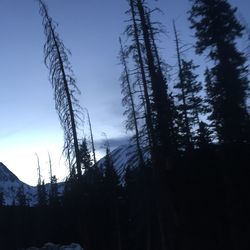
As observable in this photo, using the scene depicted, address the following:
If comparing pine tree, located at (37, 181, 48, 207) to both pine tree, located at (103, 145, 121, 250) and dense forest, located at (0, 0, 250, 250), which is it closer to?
pine tree, located at (103, 145, 121, 250)

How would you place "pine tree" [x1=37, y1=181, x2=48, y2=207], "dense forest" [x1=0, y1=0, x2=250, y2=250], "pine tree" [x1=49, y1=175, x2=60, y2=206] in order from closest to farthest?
1. "dense forest" [x1=0, y1=0, x2=250, y2=250]
2. "pine tree" [x1=49, y1=175, x2=60, y2=206]
3. "pine tree" [x1=37, y1=181, x2=48, y2=207]

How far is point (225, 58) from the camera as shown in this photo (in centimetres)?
2275

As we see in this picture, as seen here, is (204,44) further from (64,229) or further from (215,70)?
(64,229)

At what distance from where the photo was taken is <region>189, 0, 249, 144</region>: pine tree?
22156 mm

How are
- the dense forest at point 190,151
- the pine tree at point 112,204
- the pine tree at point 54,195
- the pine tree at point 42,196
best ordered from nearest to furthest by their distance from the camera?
the dense forest at point 190,151
the pine tree at point 112,204
the pine tree at point 54,195
the pine tree at point 42,196

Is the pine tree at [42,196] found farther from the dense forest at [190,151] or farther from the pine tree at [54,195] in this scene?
the dense forest at [190,151]

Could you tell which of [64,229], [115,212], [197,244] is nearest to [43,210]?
[64,229]

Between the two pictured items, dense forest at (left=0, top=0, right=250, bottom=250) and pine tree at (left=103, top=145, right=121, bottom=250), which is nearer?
dense forest at (left=0, top=0, right=250, bottom=250)

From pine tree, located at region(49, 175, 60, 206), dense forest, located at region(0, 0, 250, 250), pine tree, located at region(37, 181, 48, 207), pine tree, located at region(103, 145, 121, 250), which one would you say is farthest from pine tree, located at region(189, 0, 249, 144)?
pine tree, located at region(37, 181, 48, 207)

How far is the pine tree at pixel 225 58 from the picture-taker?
72.7 ft

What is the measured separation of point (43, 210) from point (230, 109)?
42.1 meters

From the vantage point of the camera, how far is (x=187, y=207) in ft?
75.9

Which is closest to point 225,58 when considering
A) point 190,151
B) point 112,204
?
point 190,151

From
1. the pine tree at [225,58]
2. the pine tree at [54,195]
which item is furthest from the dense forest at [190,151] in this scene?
the pine tree at [54,195]
